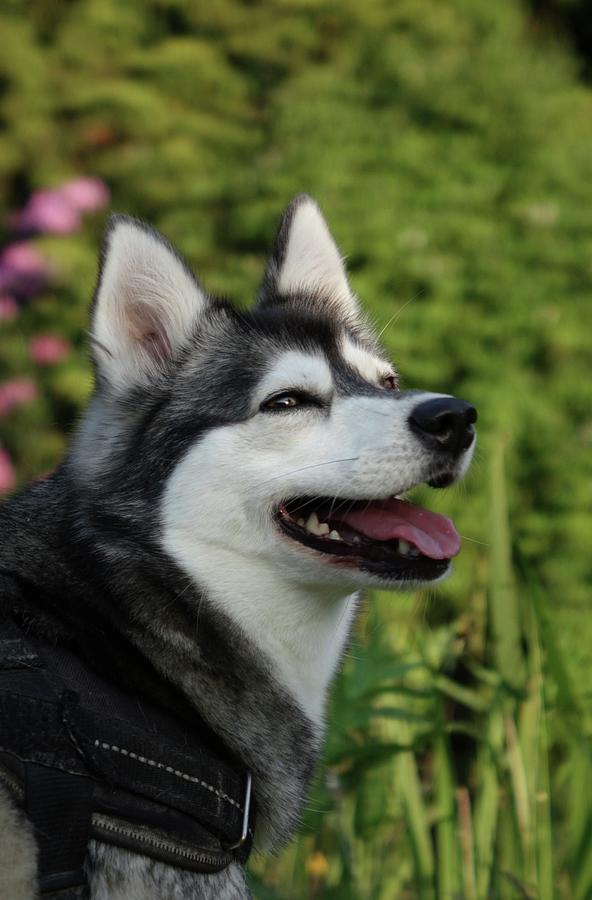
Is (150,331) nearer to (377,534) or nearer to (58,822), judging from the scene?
(377,534)

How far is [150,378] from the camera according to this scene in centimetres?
260

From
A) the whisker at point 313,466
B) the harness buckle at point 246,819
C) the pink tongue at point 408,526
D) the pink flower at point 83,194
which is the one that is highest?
the whisker at point 313,466

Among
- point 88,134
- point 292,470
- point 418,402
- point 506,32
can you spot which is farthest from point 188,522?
point 506,32

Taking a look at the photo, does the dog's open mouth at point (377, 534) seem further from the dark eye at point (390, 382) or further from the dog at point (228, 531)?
the dark eye at point (390, 382)

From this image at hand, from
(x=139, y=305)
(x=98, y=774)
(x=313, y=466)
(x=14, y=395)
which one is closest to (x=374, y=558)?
(x=313, y=466)

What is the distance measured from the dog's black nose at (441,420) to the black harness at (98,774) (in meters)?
0.84

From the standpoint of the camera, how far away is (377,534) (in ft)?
7.91

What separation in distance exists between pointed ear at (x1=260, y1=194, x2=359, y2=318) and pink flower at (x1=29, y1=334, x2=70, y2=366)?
280cm

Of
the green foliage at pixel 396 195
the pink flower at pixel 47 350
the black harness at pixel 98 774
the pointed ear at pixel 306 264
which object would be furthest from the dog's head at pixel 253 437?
the pink flower at pixel 47 350

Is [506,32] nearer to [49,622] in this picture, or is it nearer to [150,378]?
[150,378]

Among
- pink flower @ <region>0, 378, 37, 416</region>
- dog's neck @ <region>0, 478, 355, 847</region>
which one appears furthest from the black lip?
pink flower @ <region>0, 378, 37, 416</region>

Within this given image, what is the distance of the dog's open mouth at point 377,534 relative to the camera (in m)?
2.35

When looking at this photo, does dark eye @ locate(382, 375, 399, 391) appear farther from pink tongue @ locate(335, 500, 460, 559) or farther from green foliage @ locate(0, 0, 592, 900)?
green foliage @ locate(0, 0, 592, 900)

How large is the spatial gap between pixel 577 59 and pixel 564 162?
1.85 metres
